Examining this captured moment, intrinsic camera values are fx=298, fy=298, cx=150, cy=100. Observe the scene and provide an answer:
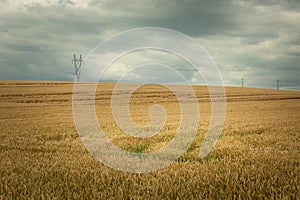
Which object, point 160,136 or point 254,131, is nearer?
point 160,136

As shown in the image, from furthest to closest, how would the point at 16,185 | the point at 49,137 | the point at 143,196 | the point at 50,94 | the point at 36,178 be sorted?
the point at 50,94 < the point at 49,137 < the point at 36,178 < the point at 16,185 < the point at 143,196

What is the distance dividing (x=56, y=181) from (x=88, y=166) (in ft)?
3.64

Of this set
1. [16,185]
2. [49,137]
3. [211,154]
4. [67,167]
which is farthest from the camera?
[49,137]

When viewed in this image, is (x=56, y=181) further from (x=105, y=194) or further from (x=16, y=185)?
(x=105, y=194)

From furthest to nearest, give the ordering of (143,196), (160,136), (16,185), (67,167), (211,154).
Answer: (160,136) → (211,154) → (67,167) → (16,185) → (143,196)

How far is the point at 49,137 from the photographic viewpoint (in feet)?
38.7

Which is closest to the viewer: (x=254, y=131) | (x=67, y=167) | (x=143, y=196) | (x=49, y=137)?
(x=143, y=196)

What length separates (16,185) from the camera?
520 cm

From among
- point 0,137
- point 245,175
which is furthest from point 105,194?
point 0,137

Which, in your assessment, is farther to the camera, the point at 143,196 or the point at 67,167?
the point at 67,167

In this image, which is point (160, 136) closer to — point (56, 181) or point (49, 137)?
point (49, 137)

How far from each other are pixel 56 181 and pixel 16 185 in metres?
0.67

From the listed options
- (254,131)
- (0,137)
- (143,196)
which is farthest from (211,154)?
(0,137)

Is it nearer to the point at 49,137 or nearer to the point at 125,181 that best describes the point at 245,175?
the point at 125,181
